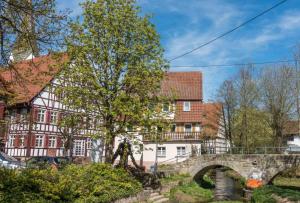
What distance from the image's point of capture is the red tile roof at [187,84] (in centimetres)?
4365

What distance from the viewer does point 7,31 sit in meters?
11.2

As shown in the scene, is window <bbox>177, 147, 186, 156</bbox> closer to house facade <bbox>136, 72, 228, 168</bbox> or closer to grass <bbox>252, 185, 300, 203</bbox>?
house facade <bbox>136, 72, 228, 168</bbox>

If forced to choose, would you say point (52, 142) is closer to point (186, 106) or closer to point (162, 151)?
point (162, 151)

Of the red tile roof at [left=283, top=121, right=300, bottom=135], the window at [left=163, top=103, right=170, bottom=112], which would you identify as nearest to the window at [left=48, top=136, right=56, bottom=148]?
the window at [left=163, top=103, right=170, bottom=112]

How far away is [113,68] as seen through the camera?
69.1 ft

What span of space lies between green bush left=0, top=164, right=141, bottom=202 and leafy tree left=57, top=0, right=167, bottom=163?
2014mm

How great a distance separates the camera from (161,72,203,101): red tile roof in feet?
143

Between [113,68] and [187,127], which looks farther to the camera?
[187,127]

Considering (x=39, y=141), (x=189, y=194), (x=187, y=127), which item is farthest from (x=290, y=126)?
(x=39, y=141)

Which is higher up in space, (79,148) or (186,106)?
(186,106)

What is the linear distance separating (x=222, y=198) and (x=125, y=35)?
13906mm

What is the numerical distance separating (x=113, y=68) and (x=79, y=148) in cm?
2189

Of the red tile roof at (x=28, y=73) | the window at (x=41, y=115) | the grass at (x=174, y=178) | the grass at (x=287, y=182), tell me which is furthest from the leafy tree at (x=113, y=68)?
the grass at (x=287, y=182)

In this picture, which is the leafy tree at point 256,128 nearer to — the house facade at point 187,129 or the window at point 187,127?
the house facade at point 187,129
